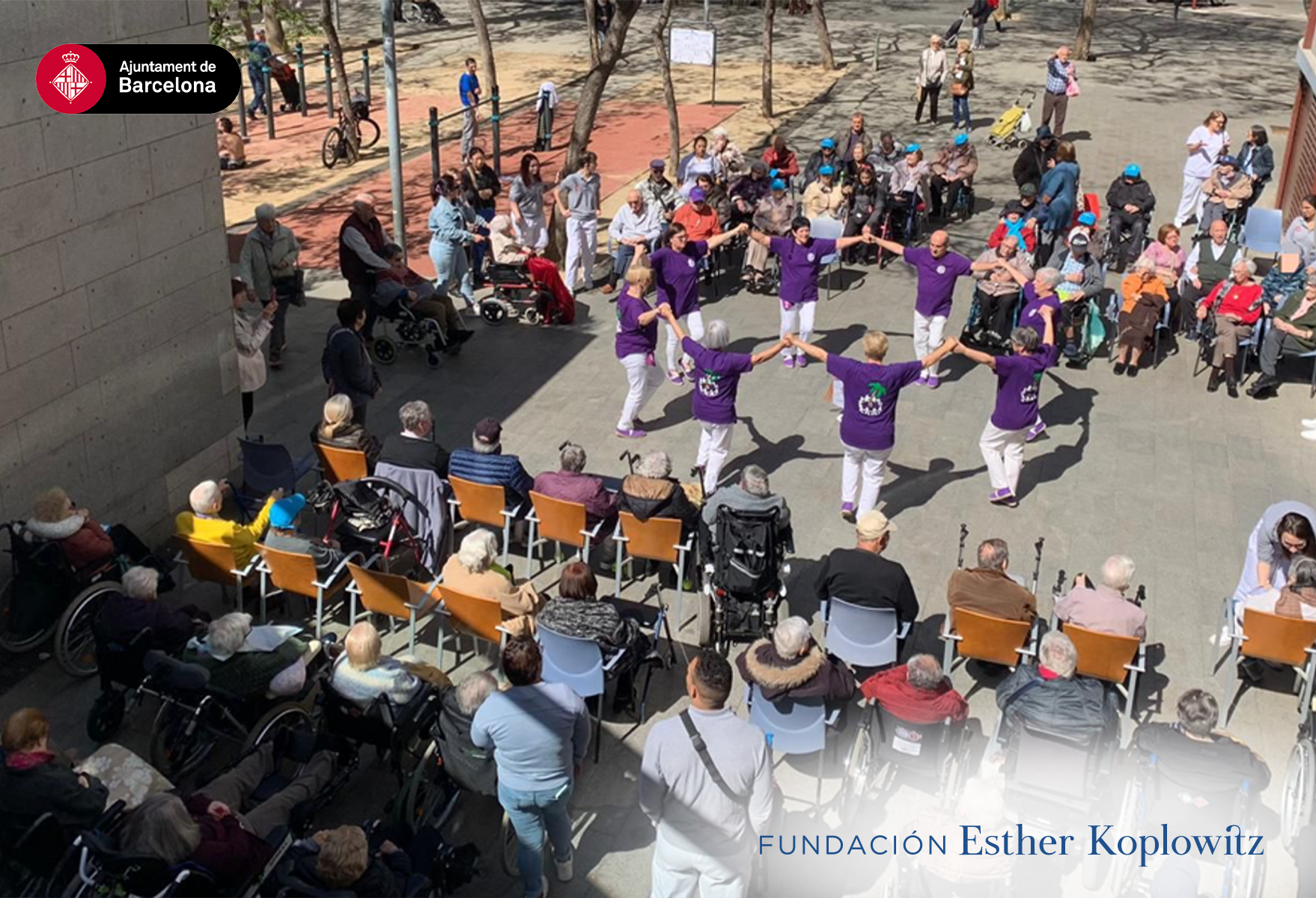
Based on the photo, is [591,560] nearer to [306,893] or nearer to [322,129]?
[306,893]

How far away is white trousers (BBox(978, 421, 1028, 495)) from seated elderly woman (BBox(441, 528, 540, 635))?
176 inches

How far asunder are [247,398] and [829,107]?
17.5 m

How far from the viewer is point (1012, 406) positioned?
34.6ft

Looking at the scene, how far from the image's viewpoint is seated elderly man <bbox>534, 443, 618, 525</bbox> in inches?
367

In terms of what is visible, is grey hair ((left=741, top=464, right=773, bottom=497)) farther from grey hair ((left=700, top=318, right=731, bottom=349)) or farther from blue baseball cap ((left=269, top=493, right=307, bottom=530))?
blue baseball cap ((left=269, top=493, right=307, bottom=530))

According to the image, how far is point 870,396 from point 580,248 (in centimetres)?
663

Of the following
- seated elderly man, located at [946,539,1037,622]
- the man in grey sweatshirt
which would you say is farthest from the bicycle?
the man in grey sweatshirt

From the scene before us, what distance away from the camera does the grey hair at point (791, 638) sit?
7.19 metres

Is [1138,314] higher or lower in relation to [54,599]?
higher

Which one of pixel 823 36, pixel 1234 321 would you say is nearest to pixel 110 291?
pixel 1234 321

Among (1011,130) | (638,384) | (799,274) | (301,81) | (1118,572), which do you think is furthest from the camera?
(301,81)

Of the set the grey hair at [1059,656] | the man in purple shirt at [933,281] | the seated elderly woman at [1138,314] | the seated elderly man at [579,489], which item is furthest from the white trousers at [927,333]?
the grey hair at [1059,656]

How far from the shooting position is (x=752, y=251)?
629 inches

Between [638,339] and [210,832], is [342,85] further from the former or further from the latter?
[210,832]
